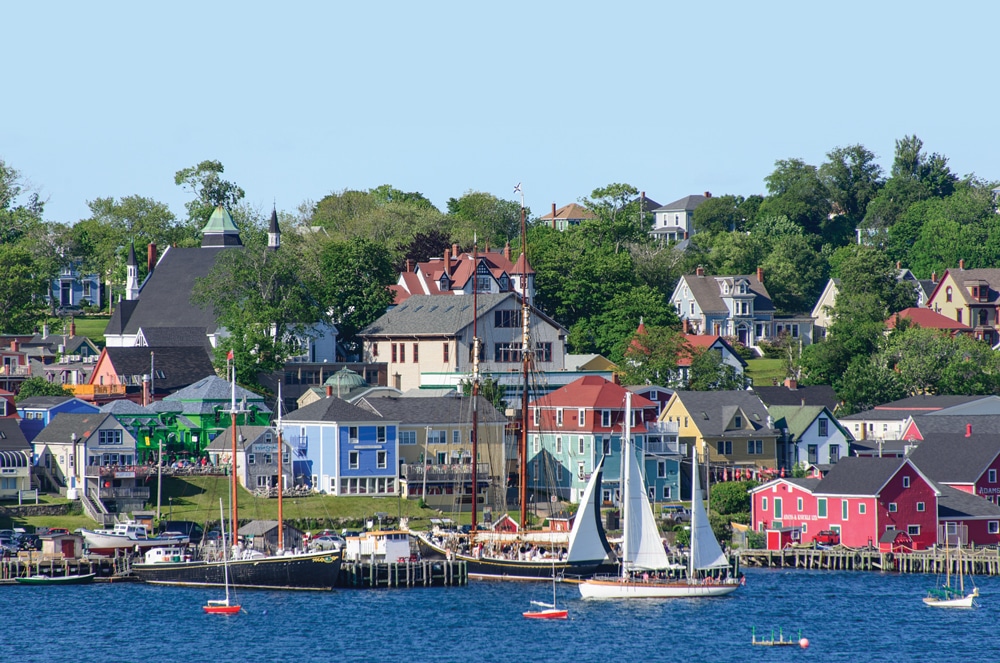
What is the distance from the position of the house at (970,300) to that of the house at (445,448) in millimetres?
64556

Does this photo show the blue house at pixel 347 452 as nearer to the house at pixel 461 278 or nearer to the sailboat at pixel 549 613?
the sailboat at pixel 549 613

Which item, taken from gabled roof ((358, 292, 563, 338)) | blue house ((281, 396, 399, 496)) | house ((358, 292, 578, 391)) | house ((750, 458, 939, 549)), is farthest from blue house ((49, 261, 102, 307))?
house ((750, 458, 939, 549))

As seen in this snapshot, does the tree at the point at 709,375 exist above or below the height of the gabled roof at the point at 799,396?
above

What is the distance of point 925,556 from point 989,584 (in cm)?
493

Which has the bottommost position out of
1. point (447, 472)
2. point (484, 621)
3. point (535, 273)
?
point (484, 621)

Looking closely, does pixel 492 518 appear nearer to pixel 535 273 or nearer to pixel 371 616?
pixel 371 616

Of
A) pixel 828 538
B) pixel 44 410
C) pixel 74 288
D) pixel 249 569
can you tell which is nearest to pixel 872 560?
pixel 828 538

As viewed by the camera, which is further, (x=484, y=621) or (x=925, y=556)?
(x=925, y=556)

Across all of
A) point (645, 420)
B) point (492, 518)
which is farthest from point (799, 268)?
point (492, 518)

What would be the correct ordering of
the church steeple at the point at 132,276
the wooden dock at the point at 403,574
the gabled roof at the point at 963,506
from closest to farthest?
1. the wooden dock at the point at 403,574
2. the gabled roof at the point at 963,506
3. the church steeple at the point at 132,276

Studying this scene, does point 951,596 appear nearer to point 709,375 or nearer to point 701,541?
point 701,541

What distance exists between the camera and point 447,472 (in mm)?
112312

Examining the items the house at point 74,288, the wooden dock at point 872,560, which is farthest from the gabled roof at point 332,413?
the house at point 74,288

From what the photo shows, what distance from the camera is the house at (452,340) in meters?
136
